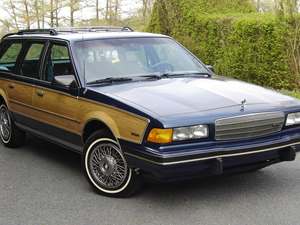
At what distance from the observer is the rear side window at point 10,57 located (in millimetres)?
7406

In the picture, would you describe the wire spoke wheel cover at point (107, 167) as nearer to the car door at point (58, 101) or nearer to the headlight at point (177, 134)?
the car door at point (58, 101)

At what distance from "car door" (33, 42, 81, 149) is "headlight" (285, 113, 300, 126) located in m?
2.13

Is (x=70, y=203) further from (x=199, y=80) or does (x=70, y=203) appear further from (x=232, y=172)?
(x=199, y=80)

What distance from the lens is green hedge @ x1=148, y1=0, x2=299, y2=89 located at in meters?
12.4

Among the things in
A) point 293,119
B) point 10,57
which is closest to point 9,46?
point 10,57

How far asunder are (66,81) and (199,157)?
6.36 ft

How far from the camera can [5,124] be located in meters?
7.62

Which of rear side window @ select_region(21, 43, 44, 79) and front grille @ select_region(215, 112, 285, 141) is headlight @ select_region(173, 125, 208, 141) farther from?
rear side window @ select_region(21, 43, 44, 79)

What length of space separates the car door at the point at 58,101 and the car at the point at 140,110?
1 centimetres

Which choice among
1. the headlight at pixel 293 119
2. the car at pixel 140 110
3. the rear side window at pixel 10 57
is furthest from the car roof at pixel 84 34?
the headlight at pixel 293 119

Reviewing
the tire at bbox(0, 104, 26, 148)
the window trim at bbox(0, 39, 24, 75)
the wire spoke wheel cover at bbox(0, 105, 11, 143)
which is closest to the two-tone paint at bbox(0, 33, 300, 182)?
the window trim at bbox(0, 39, 24, 75)

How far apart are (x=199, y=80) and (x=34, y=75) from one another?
212 centimetres

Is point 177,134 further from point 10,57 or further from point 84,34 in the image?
point 10,57

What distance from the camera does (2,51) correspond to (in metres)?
7.97
